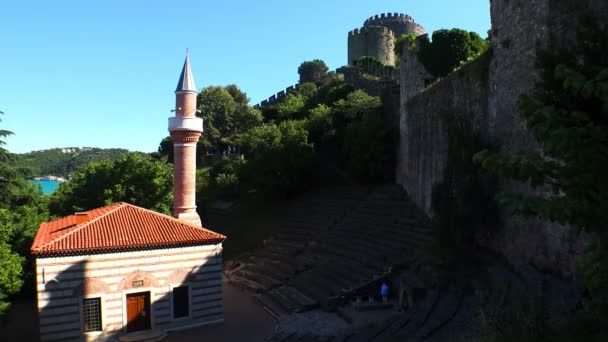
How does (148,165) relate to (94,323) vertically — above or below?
above

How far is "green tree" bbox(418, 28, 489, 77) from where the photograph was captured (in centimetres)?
2392

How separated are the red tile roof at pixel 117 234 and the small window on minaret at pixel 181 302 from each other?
1.58 metres

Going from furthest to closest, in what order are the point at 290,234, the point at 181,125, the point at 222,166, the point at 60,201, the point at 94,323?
the point at 222,166
the point at 60,201
the point at 290,234
the point at 181,125
the point at 94,323

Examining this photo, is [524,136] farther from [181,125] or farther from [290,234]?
[290,234]

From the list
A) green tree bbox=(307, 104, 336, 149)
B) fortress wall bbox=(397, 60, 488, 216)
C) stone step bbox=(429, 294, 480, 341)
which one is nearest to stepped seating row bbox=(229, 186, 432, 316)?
fortress wall bbox=(397, 60, 488, 216)

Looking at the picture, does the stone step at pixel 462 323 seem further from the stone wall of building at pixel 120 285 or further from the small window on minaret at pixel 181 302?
the small window on minaret at pixel 181 302

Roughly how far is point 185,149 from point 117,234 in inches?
197

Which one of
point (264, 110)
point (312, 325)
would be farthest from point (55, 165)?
point (312, 325)

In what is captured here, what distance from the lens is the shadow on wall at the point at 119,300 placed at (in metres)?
13.4

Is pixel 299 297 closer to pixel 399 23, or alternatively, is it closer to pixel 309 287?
pixel 309 287

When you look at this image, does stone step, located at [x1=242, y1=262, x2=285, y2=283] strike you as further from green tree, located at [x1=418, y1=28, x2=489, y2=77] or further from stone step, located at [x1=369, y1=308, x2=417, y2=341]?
green tree, located at [x1=418, y1=28, x2=489, y2=77]

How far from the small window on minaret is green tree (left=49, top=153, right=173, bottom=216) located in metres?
11.9

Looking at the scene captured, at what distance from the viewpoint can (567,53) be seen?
5.88 meters

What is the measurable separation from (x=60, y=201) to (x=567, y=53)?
2812 centimetres
